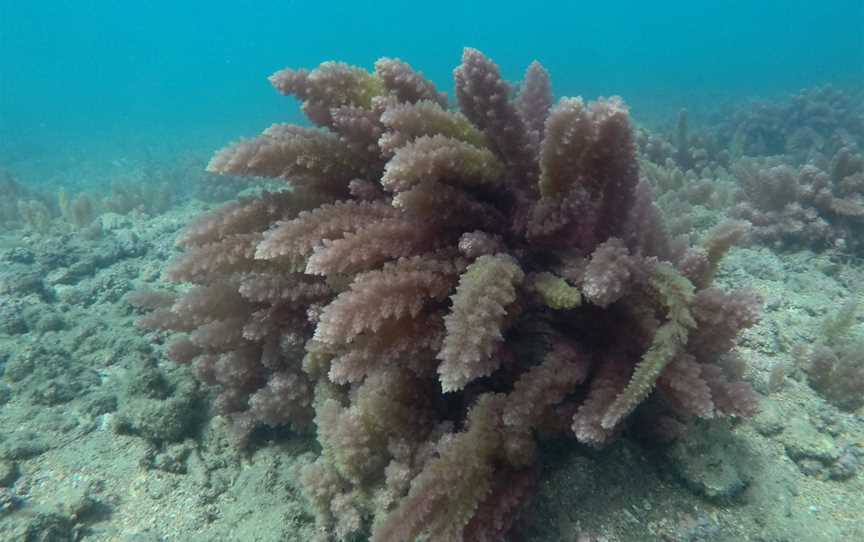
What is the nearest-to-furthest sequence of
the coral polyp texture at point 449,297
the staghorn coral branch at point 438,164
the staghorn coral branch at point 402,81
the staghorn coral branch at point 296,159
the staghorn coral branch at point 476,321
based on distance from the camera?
the staghorn coral branch at point 476,321 < the coral polyp texture at point 449,297 < the staghorn coral branch at point 438,164 < the staghorn coral branch at point 296,159 < the staghorn coral branch at point 402,81

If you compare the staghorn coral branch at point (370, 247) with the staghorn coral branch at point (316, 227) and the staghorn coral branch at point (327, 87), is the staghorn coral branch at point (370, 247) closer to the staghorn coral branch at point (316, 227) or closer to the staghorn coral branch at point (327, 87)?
the staghorn coral branch at point (316, 227)

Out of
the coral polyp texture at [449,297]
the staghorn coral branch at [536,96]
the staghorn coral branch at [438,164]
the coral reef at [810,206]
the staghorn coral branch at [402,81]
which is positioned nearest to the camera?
the coral polyp texture at [449,297]

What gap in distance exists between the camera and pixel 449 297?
244 centimetres

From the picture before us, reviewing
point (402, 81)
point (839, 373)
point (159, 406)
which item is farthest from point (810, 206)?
point (159, 406)

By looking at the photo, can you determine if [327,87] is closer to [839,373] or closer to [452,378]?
[452,378]

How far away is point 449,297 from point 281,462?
4.90ft

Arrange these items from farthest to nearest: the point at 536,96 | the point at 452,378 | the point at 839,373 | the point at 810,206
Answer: the point at 810,206 < the point at 536,96 < the point at 839,373 < the point at 452,378

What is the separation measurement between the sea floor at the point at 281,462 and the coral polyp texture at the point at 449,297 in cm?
23

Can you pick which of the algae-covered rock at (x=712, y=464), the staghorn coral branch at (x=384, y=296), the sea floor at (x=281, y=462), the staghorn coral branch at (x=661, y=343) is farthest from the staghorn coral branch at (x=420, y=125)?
the algae-covered rock at (x=712, y=464)

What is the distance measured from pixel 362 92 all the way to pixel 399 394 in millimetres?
1693

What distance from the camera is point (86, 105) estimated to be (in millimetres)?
60719

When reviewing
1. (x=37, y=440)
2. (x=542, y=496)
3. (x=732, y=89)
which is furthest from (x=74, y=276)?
(x=732, y=89)

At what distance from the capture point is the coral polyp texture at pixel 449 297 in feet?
7.13

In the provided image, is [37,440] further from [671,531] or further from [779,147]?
[779,147]
